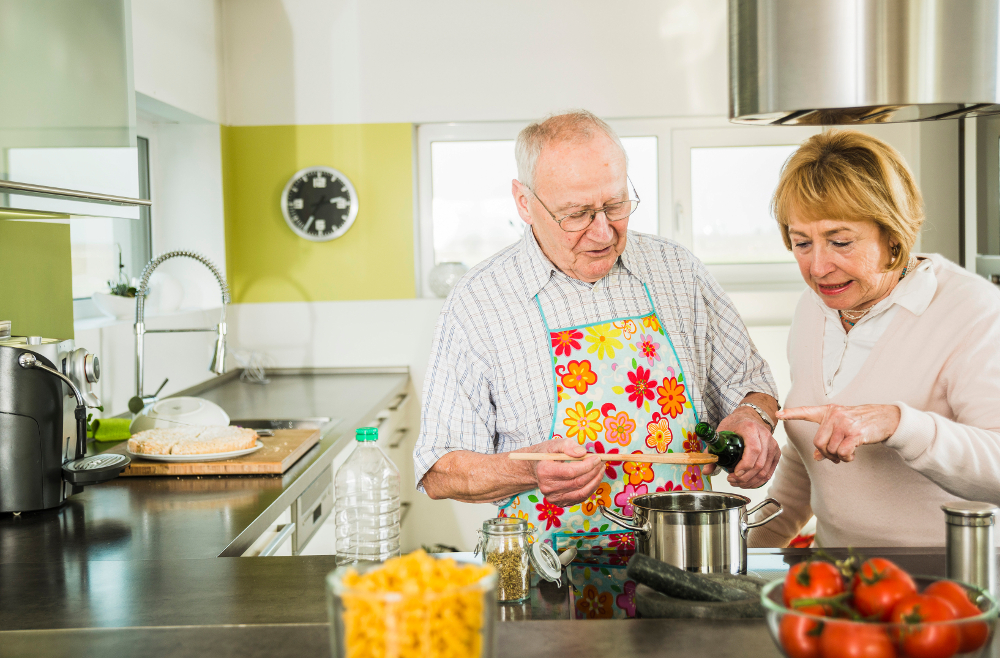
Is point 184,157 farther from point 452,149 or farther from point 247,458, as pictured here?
point 247,458

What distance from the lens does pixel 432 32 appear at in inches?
150

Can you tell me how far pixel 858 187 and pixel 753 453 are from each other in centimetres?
49

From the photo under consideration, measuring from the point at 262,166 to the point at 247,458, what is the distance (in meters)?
2.15

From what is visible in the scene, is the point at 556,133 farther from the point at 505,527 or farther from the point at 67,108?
the point at 67,108

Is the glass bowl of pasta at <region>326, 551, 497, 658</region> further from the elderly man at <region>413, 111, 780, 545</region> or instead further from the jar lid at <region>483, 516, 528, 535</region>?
the elderly man at <region>413, 111, 780, 545</region>

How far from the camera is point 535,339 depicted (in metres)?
1.58

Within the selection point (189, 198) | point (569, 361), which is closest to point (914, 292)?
point (569, 361)

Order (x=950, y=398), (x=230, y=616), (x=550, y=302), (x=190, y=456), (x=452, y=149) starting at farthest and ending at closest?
(x=452, y=149)
(x=190, y=456)
(x=550, y=302)
(x=950, y=398)
(x=230, y=616)

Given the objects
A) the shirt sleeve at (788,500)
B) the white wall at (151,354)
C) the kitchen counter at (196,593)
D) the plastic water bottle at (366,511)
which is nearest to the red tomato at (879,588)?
the kitchen counter at (196,593)

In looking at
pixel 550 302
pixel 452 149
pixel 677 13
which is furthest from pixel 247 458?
pixel 677 13

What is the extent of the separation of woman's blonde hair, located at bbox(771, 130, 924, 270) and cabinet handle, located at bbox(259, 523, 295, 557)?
1334 millimetres

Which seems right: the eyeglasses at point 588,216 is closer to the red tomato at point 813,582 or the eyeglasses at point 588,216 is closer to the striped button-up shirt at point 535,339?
the striped button-up shirt at point 535,339

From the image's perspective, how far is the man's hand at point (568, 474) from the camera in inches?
51.3

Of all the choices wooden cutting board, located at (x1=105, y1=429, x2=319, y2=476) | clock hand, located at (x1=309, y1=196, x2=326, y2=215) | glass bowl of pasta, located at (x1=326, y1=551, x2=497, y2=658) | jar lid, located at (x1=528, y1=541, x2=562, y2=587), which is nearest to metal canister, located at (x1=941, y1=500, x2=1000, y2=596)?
jar lid, located at (x1=528, y1=541, x2=562, y2=587)
